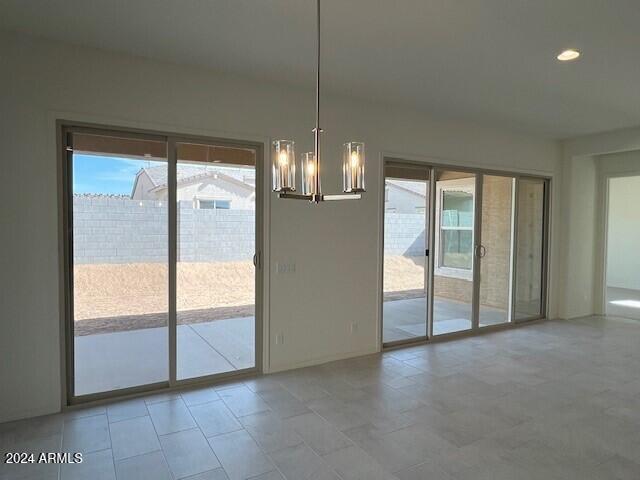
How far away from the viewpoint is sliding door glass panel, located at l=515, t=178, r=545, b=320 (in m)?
6.07

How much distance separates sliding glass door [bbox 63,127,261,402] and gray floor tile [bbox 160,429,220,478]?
916 mm

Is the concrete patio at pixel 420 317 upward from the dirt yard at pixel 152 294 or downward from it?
downward

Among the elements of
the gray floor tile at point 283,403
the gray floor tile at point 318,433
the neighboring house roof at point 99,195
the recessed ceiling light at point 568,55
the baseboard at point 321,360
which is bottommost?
the gray floor tile at point 318,433

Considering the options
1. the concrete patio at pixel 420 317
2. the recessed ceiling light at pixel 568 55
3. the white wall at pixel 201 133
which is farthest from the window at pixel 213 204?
the recessed ceiling light at pixel 568 55

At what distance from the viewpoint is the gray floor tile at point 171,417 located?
2.89 meters

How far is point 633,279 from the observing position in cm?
891

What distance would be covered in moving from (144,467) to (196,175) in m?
2.38

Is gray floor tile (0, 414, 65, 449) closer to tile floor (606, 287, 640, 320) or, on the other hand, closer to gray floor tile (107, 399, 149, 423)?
gray floor tile (107, 399, 149, 423)

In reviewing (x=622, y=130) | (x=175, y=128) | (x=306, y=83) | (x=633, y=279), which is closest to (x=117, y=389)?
(x=175, y=128)

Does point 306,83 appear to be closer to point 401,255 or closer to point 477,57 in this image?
point 477,57

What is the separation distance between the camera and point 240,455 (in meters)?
2.56

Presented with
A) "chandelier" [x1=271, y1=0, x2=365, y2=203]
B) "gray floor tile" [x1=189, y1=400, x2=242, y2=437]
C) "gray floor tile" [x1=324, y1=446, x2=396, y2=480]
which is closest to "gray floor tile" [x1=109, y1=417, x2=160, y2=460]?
"gray floor tile" [x1=189, y1=400, x2=242, y2=437]

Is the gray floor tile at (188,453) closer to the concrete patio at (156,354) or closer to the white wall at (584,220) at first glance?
the concrete patio at (156,354)

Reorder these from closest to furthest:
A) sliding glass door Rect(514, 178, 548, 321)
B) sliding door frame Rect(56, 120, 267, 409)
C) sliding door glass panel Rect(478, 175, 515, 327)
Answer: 1. sliding door frame Rect(56, 120, 267, 409)
2. sliding door glass panel Rect(478, 175, 515, 327)
3. sliding glass door Rect(514, 178, 548, 321)
